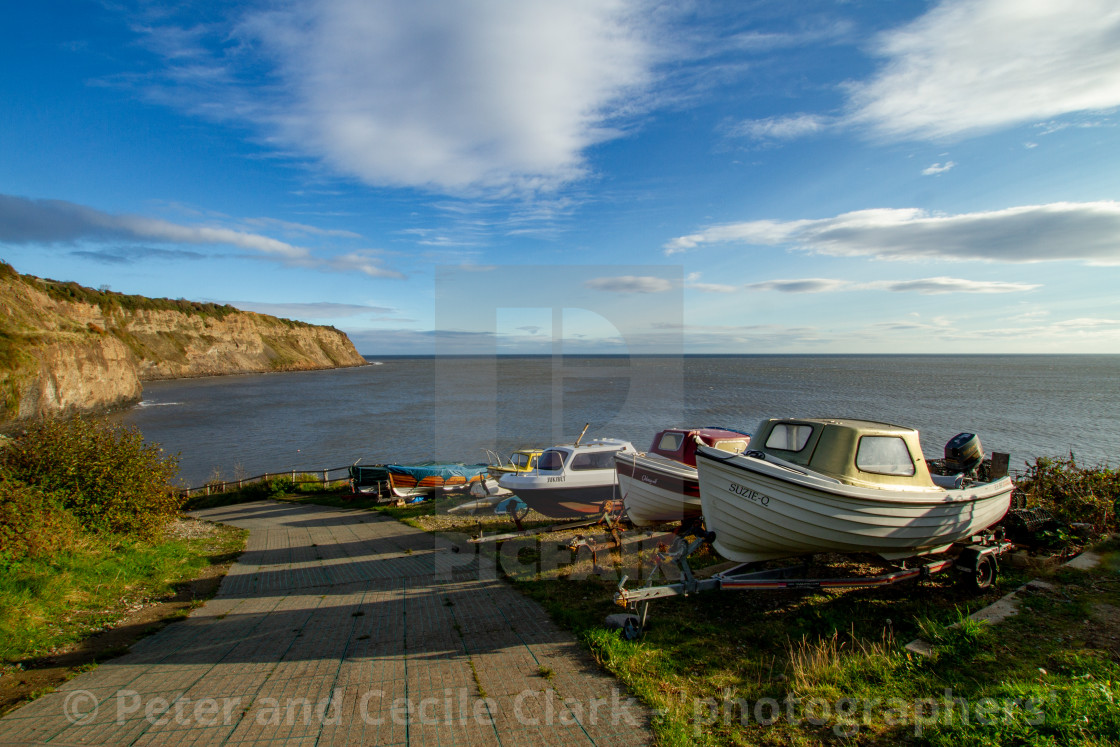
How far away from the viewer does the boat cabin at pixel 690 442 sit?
12148 mm

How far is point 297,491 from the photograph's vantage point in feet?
75.8

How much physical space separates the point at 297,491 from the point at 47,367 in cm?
4991

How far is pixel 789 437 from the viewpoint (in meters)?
8.45

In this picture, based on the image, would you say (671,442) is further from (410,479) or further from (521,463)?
(410,479)

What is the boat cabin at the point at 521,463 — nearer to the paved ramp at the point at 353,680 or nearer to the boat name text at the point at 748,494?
the paved ramp at the point at 353,680

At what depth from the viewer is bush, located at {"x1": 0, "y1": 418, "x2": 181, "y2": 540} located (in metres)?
11.1

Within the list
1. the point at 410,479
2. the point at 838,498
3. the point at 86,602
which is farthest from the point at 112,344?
the point at 838,498

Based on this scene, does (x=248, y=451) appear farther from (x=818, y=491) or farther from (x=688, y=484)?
(x=818, y=491)

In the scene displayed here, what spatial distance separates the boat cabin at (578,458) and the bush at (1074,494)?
28.0 ft

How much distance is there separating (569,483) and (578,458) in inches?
28.0

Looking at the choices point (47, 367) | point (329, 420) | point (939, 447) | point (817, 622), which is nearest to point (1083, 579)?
point (817, 622)

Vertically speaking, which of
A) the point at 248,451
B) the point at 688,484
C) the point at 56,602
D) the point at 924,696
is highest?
the point at 688,484

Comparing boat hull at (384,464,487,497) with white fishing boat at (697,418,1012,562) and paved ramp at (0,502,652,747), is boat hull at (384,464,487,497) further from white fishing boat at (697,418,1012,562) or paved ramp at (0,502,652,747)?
white fishing boat at (697,418,1012,562)

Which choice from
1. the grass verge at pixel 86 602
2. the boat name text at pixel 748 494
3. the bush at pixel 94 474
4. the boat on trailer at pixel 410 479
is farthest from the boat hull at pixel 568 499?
the bush at pixel 94 474
